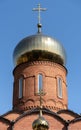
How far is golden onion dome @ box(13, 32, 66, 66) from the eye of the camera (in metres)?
16.1

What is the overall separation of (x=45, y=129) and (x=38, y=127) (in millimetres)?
165

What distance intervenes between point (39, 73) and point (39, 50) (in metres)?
0.97

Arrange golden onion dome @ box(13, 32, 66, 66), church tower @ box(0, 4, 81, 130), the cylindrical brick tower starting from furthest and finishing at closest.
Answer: golden onion dome @ box(13, 32, 66, 66)
the cylindrical brick tower
church tower @ box(0, 4, 81, 130)

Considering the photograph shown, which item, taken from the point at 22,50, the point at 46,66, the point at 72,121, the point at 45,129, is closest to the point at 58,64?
the point at 46,66

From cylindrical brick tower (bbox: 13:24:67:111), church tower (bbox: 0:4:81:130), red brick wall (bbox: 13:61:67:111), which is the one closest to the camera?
church tower (bbox: 0:4:81:130)

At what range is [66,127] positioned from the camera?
14359 millimetres

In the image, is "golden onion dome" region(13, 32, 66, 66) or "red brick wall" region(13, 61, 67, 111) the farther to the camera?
"golden onion dome" region(13, 32, 66, 66)

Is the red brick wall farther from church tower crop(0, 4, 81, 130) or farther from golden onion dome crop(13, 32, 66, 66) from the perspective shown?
golden onion dome crop(13, 32, 66, 66)

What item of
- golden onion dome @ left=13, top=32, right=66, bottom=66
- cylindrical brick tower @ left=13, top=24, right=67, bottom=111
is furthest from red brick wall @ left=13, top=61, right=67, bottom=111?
golden onion dome @ left=13, top=32, right=66, bottom=66

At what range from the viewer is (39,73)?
15.9 metres

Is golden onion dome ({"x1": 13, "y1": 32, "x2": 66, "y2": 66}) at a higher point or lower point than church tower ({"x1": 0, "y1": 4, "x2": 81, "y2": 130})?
higher

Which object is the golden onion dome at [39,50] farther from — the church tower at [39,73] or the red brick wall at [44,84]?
Answer: the red brick wall at [44,84]

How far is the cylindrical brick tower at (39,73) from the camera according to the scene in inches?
607

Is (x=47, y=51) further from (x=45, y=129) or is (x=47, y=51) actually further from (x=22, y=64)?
(x=45, y=129)
